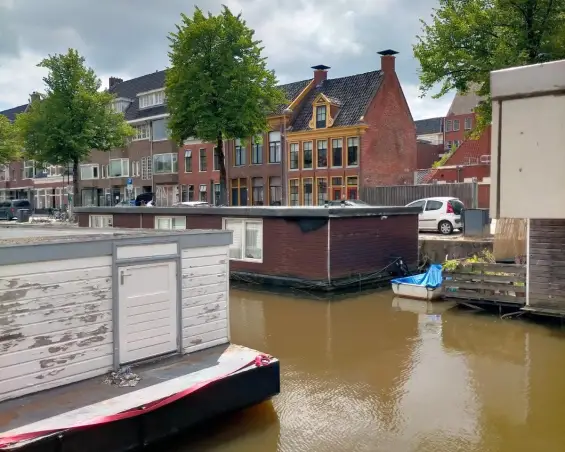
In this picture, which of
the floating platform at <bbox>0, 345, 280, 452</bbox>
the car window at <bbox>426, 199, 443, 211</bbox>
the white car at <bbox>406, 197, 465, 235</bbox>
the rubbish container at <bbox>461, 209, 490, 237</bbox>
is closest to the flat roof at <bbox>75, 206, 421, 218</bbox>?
the rubbish container at <bbox>461, 209, 490, 237</bbox>

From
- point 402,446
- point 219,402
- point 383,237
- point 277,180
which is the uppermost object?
point 277,180

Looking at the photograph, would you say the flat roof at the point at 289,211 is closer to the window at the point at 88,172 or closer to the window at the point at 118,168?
the window at the point at 118,168

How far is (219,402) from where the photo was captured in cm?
682

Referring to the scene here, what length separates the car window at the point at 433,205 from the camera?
24.8 metres

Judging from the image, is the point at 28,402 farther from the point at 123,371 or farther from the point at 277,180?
the point at 277,180

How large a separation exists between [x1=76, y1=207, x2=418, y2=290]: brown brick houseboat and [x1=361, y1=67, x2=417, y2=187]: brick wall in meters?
17.9

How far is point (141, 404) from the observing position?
19.9 feet

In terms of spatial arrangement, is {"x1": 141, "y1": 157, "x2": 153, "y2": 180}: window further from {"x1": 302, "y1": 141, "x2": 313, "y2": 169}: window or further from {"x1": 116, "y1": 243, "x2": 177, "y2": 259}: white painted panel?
{"x1": 116, "y1": 243, "x2": 177, "y2": 259}: white painted panel

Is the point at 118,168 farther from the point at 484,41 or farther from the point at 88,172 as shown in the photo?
the point at 484,41

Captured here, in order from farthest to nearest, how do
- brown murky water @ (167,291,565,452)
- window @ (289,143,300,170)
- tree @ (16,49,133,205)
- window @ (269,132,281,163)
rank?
window @ (269,132,281,163), window @ (289,143,300,170), tree @ (16,49,133,205), brown murky water @ (167,291,565,452)

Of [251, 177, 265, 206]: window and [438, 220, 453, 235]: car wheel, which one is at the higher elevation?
[251, 177, 265, 206]: window

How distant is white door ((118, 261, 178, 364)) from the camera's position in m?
6.93

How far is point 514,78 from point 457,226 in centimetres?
1437

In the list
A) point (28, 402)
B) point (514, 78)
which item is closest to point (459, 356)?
point (514, 78)
